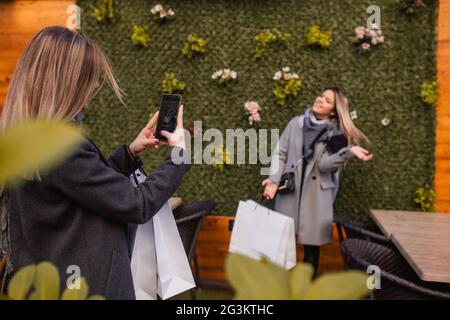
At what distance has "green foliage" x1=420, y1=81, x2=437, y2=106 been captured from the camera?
11.8 ft

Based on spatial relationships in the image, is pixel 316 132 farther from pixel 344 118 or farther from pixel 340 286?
pixel 340 286

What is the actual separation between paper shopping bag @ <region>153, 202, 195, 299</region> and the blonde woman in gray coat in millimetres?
2015

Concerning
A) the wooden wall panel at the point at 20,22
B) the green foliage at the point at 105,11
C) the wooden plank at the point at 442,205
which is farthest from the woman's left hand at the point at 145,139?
the wooden wall panel at the point at 20,22

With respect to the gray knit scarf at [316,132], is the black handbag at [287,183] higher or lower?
lower

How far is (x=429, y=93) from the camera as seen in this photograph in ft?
11.8

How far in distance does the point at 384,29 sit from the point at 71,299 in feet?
12.6

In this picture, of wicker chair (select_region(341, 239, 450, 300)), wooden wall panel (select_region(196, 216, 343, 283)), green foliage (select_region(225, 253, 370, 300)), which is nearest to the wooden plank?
wooden wall panel (select_region(196, 216, 343, 283))

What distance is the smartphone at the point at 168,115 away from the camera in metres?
1.37

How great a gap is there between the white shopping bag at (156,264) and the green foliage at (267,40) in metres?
2.96

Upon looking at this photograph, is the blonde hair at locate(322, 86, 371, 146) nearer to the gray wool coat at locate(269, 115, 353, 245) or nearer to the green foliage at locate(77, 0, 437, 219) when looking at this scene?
the gray wool coat at locate(269, 115, 353, 245)

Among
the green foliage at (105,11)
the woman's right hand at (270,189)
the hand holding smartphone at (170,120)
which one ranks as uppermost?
the green foliage at (105,11)

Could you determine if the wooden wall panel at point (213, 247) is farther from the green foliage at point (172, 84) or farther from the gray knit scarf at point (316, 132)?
the green foliage at point (172, 84)

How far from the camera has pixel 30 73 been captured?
1.07m

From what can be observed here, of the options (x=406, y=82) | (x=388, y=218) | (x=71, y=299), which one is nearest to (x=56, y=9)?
(x=406, y=82)
